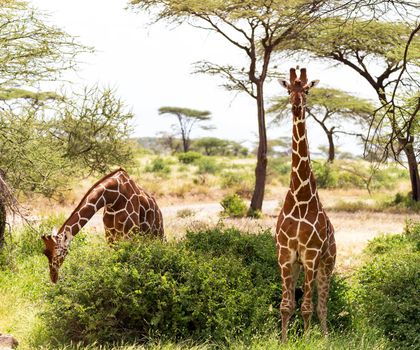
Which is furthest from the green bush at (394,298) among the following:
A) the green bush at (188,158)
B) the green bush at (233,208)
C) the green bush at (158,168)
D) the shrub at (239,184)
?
the green bush at (188,158)

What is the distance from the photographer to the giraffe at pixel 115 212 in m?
6.50

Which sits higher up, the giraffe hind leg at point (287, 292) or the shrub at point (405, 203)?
the giraffe hind leg at point (287, 292)

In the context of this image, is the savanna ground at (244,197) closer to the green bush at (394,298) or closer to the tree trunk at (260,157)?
the tree trunk at (260,157)

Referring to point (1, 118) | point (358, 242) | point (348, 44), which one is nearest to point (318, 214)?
point (1, 118)

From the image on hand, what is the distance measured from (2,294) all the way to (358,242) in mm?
7839

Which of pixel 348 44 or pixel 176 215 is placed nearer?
pixel 176 215

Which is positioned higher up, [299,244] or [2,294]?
[299,244]

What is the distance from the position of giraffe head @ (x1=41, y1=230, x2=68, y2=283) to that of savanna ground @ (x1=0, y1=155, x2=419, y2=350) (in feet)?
2.57

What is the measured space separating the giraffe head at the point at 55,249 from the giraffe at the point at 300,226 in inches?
86.9

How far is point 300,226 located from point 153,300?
1743mm

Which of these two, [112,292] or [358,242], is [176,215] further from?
[112,292]

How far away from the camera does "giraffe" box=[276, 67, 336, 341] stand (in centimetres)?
609

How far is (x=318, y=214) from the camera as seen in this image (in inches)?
245

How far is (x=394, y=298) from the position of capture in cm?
741
